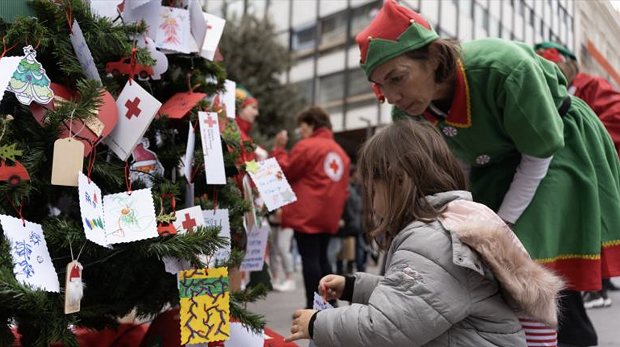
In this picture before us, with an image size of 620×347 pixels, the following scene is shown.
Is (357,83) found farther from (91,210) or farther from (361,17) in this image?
(91,210)

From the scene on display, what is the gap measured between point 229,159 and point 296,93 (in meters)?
9.31

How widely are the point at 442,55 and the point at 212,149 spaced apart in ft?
2.57

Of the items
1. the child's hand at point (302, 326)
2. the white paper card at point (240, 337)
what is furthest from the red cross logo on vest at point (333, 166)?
the child's hand at point (302, 326)

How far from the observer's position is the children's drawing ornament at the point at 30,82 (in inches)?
55.3

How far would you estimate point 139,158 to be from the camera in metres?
1.72

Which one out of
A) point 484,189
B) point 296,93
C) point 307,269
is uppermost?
point 296,93

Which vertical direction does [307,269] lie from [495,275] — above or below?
below

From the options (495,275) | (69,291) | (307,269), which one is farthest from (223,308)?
(307,269)

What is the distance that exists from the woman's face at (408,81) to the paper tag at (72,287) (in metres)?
1.07

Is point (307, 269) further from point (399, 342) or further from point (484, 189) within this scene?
point (399, 342)

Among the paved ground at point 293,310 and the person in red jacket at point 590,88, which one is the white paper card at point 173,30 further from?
the person in red jacket at point 590,88

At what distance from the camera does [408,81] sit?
1.86m

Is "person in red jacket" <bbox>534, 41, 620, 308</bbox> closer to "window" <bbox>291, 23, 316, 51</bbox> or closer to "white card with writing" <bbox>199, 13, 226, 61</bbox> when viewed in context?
"white card with writing" <bbox>199, 13, 226, 61</bbox>

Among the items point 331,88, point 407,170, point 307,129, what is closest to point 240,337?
point 407,170
